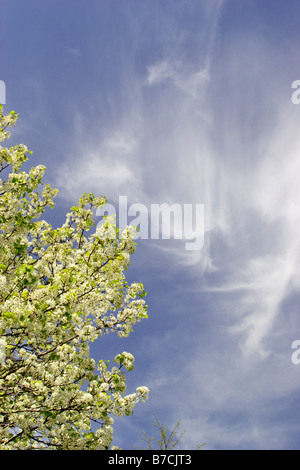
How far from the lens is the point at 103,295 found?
10352 mm

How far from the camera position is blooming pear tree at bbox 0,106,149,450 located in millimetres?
8547

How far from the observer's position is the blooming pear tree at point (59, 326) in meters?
8.55

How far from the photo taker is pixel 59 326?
8906 millimetres

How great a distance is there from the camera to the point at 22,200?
1088 cm

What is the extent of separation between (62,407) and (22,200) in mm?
6299

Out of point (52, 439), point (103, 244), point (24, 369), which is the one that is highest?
point (103, 244)

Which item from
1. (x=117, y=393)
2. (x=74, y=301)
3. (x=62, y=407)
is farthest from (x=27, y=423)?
(x=74, y=301)
